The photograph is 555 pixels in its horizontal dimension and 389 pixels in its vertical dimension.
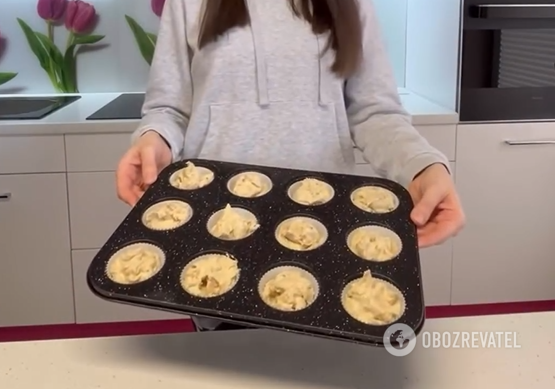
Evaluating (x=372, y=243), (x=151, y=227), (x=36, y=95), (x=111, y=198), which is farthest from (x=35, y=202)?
(x=372, y=243)

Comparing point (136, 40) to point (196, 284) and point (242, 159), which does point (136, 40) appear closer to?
point (242, 159)

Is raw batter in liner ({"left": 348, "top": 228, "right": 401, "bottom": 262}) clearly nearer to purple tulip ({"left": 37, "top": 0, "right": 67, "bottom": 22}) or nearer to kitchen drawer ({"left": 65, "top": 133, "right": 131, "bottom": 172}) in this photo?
kitchen drawer ({"left": 65, "top": 133, "right": 131, "bottom": 172})

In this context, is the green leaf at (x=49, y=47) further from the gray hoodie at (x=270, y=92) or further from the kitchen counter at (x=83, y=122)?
the gray hoodie at (x=270, y=92)

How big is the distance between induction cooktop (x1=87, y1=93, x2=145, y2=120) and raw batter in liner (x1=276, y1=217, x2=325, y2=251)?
1.25 m

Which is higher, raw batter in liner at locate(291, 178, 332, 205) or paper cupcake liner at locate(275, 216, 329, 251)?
raw batter in liner at locate(291, 178, 332, 205)

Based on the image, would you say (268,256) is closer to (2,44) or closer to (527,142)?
(527,142)

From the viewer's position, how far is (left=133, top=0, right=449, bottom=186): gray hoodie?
107cm

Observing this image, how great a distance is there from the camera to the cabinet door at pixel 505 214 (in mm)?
2051

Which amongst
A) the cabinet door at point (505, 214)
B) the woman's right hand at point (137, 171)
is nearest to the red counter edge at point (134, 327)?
the cabinet door at point (505, 214)

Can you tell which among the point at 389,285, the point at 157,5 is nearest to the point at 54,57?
the point at 157,5

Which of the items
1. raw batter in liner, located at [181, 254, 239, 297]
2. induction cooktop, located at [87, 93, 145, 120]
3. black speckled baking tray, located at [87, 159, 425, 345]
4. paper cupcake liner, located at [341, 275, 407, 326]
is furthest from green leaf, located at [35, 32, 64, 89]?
paper cupcake liner, located at [341, 275, 407, 326]

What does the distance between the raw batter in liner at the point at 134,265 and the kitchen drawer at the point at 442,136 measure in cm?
130

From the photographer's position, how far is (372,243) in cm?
79

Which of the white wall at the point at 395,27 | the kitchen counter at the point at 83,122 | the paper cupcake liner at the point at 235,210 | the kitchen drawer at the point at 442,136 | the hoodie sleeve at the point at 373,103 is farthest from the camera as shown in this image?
the white wall at the point at 395,27
